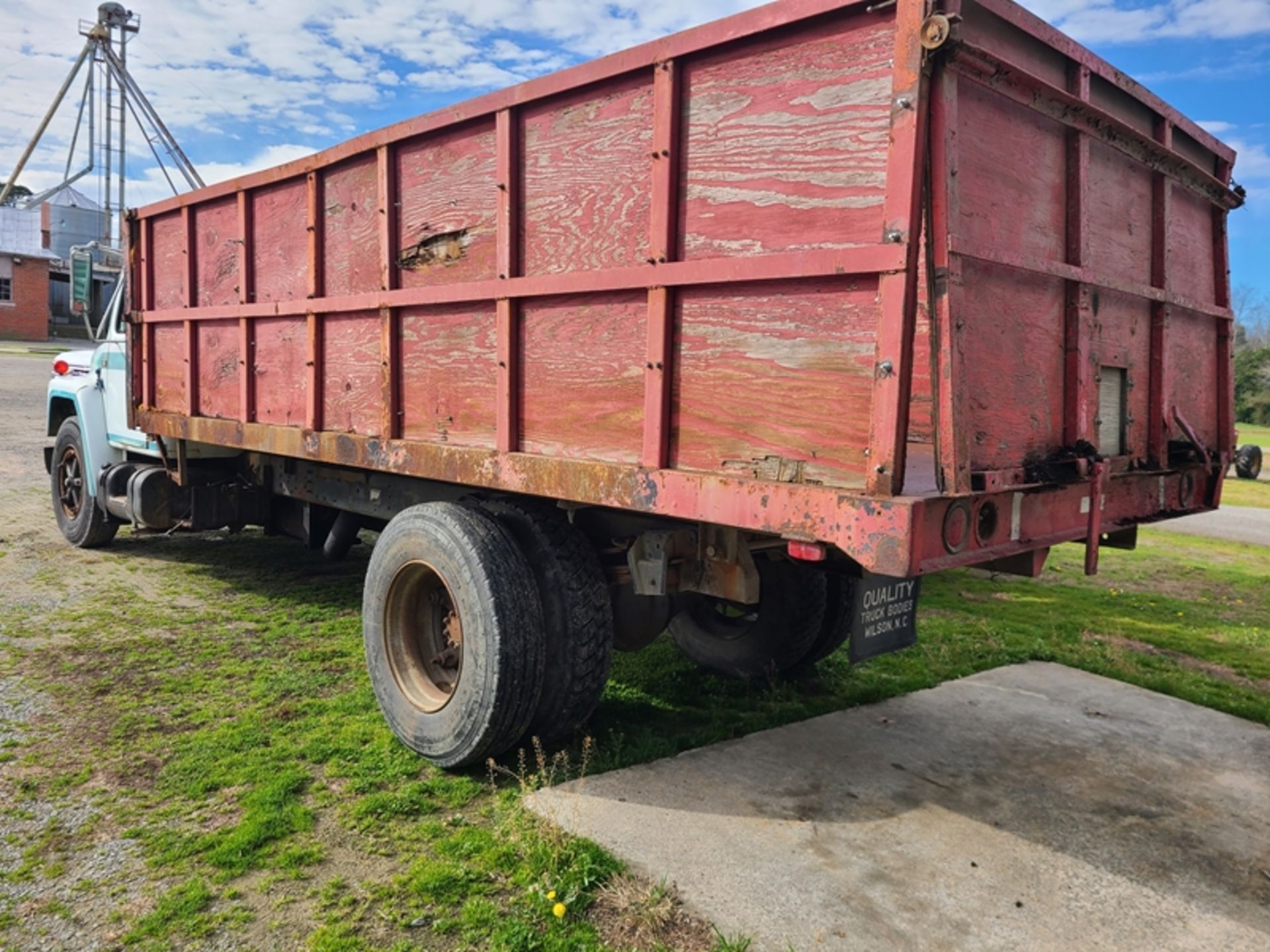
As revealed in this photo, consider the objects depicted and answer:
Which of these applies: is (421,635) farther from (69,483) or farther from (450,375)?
(69,483)

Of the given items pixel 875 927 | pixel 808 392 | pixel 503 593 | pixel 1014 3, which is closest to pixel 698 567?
pixel 503 593

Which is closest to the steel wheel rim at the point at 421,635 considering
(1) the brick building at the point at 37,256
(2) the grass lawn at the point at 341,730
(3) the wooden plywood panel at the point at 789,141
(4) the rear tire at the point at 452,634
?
(4) the rear tire at the point at 452,634

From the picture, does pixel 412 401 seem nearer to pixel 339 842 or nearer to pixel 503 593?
pixel 503 593

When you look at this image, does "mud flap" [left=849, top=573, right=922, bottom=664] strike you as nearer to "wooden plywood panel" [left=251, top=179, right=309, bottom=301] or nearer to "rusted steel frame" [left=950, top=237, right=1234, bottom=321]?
"rusted steel frame" [left=950, top=237, right=1234, bottom=321]

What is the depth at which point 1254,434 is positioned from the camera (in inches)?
1194

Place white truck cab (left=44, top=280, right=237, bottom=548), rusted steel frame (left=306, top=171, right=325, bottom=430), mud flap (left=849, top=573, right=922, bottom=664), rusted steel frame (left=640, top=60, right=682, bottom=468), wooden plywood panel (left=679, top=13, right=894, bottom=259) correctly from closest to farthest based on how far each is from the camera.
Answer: wooden plywood panel (left=679, top=13, right=894, bottom=259) → rusted steel frame (left=640, top=60, right=682, bottom=468) → mud flap (left=849, top=573, right=922, bottom=664) → rusted steel frame (left=306, top=171, right=325, bottom=430) → white truck cab (left=44, top=280, right=237, bottom=548)

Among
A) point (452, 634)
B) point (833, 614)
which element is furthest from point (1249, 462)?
point (452, 634)

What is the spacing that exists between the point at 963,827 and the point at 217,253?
15.8ft

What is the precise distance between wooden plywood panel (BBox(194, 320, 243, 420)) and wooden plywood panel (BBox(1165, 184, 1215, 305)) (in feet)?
14.8

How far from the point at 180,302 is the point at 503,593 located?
3.67 m

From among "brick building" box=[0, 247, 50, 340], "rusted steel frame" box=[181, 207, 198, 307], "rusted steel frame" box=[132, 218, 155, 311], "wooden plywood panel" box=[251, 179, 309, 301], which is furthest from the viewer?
"brick building" box=[0, 247, 50, 340]

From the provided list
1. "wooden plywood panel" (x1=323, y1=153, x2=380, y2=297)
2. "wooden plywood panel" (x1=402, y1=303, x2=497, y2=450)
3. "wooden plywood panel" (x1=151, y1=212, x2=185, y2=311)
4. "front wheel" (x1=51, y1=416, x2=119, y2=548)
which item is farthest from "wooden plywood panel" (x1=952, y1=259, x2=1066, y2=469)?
"front wheel" (x1=51, y1=416, x2=119, y2=548)

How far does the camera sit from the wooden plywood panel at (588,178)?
3.08 m

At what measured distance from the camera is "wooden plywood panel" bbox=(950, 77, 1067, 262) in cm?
272
